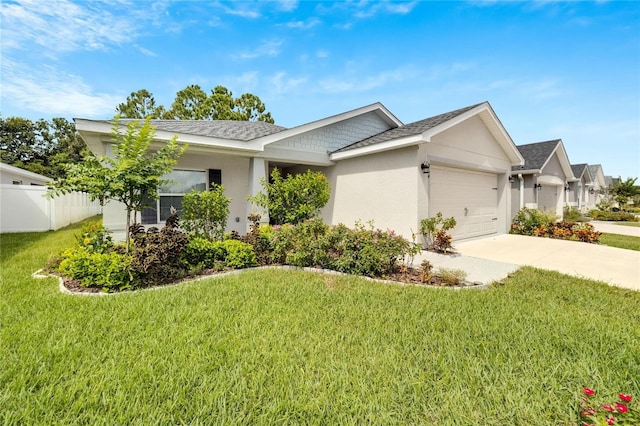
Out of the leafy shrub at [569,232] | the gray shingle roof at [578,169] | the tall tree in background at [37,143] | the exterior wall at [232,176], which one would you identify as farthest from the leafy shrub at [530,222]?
the tall tree in background at [37,143]

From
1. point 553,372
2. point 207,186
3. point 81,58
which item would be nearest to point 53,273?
point 207,186

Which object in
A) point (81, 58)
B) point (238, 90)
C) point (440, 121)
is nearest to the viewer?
point (81, 58)

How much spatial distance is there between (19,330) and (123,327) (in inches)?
48.0

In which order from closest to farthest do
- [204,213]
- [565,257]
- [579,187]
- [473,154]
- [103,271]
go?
[103,271], [204,213], [565,257], [473,154], [579,187]

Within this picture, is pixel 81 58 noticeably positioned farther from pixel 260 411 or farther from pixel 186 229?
pixel 260 411

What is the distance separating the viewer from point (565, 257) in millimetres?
7898

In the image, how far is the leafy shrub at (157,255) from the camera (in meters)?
5.06

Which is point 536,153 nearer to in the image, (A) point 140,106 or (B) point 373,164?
(B) point 373,164

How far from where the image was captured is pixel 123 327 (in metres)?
3.42

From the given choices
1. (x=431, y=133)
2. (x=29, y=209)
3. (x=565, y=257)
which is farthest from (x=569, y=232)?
(x=29, y=209)

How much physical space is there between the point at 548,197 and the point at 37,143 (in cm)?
5365

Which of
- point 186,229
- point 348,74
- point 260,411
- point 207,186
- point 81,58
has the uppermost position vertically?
point 348,74

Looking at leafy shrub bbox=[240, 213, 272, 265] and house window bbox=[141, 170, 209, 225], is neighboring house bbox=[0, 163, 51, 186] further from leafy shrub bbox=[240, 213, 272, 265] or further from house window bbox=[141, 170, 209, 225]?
leafy shrub bbox=[240, 213, 272, 265]

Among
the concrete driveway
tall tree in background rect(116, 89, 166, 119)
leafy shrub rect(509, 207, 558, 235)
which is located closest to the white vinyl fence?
the concrete driveway
